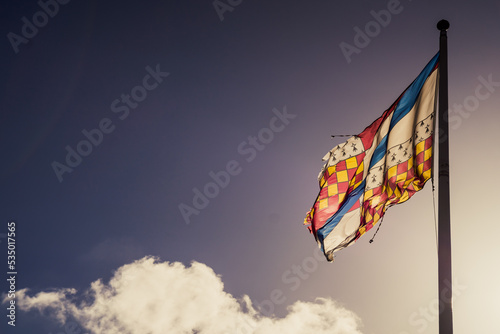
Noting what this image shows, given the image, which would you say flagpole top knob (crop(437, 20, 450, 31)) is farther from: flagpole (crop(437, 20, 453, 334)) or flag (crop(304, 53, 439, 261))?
flag (crop(304, 53, 439, 261))

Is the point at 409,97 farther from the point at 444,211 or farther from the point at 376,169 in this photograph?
the point at 444,211

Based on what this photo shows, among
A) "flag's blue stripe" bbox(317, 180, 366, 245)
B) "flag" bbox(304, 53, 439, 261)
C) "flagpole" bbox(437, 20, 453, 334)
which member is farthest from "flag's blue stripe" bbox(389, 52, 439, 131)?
"flag's blue stripe" bbox(317, 180, 366, 245)

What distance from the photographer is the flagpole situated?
20.3ft

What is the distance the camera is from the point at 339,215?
11070 mm

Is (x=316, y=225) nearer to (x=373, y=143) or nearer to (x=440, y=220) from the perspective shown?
(x=373, y=143)

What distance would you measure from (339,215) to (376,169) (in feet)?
6.12

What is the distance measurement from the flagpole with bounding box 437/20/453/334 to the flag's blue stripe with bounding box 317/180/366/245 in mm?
3349

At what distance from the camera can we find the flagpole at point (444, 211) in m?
6.20

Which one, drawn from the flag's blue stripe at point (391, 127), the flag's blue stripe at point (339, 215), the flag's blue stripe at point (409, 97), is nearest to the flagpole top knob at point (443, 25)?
the flag's blue stripe at point (391, 127)

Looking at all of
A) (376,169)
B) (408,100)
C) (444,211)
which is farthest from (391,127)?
(444,211)

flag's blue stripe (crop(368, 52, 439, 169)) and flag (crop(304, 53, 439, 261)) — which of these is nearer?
flag (crop(304, 53, 439, 261))

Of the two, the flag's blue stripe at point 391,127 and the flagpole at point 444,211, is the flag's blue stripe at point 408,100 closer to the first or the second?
the flag's blue stripe at point 391,127

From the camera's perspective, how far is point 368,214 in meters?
9.70

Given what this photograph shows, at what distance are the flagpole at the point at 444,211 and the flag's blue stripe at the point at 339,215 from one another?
11.0ft
